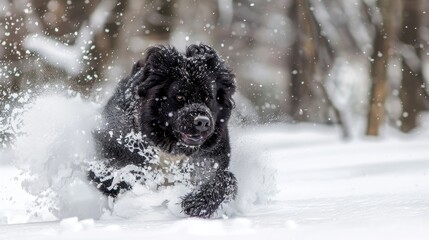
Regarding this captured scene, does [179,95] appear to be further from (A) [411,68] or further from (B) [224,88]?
(A) [411,68]

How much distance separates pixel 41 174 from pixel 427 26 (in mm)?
11372

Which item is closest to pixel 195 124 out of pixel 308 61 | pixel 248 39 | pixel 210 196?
pixel 210 196

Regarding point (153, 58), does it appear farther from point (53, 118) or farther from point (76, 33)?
point (76, 33)

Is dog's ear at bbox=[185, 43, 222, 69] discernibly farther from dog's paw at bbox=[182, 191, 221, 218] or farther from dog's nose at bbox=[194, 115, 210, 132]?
dog's paw at bbox=[182, 191, 221, 218]

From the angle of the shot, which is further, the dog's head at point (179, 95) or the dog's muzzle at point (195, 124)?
the dog's head at point (179, 95)

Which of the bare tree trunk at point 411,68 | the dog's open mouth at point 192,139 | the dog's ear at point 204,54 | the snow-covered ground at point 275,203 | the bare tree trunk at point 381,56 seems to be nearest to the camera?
the snow-covered ground at point 275,203

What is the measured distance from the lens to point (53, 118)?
680 cm

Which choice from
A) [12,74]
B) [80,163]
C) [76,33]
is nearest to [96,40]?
[76,33]

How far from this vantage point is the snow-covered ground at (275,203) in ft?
11.5

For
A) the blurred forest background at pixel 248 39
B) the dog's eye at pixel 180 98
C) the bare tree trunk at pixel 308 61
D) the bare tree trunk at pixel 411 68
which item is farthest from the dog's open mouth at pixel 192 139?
the bare tree trunk at pixel 411 68

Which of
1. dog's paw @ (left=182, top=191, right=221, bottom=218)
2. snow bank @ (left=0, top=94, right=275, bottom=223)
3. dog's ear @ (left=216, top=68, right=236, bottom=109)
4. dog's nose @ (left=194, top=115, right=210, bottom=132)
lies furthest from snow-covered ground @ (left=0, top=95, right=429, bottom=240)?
dog's ear @ (left=216, top=68, right=236, bottom=109)

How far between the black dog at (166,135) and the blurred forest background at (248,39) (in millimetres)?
7711

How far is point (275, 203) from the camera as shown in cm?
575

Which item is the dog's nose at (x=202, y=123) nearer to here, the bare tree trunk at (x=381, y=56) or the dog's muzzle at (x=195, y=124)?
the dog's muzzle at (x=195, y=124)
